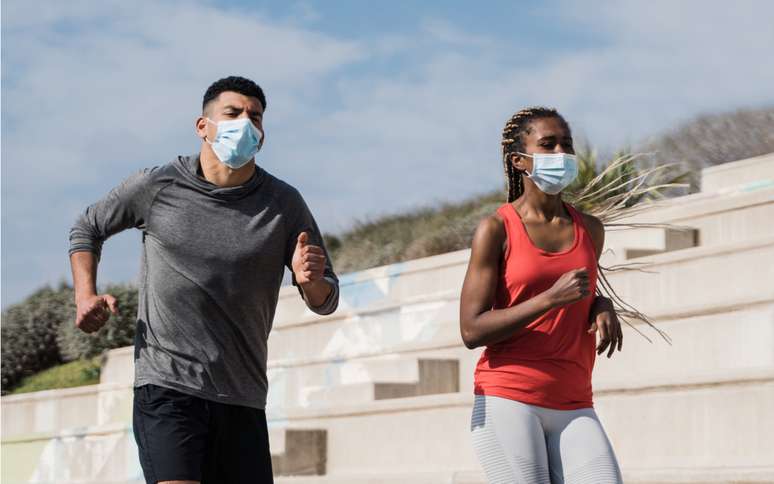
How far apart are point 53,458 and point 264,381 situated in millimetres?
9287

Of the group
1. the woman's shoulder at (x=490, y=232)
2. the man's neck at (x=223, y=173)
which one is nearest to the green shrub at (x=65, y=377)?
the man's neck at (x=223, y=173)

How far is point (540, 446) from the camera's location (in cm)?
445

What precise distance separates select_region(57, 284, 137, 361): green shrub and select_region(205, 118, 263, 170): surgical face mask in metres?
12.2

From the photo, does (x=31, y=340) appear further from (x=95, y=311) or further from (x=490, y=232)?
(x=490, y=232)

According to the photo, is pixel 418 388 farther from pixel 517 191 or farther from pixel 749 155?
pixel 749 155

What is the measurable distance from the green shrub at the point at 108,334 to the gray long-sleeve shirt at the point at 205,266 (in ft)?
39.5

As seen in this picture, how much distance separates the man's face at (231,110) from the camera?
4.96m

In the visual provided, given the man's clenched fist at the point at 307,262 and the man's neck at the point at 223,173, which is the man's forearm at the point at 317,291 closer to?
the man's clenched fist at the point at 307,262

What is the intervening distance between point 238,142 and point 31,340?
565 inches

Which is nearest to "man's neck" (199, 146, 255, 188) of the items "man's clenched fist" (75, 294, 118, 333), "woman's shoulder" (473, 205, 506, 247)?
"man's clenched fist" (75, 294, 118, 333)

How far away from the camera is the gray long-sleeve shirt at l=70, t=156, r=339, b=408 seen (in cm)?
475

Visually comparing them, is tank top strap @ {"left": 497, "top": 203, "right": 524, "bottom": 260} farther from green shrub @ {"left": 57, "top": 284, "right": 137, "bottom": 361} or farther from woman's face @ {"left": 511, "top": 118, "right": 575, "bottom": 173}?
green shrub @ {"left": 57, "top": 284, "right": 137, "bottom": 361}

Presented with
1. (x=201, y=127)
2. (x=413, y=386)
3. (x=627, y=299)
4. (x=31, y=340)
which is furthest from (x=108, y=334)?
(x=201, y=127)

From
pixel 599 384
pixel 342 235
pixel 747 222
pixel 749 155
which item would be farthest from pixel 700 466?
pixel 342 235
